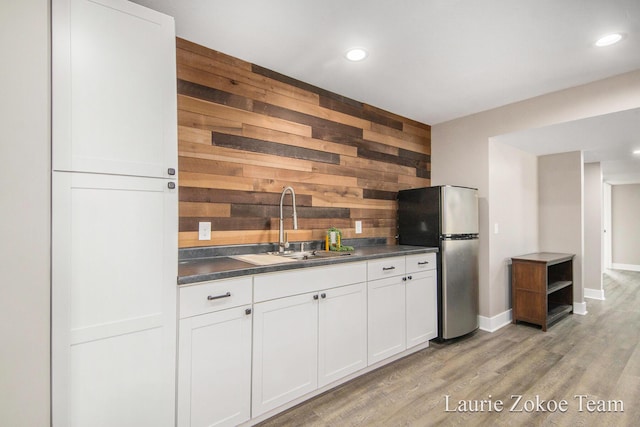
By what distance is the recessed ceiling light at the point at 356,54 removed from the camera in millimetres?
2248

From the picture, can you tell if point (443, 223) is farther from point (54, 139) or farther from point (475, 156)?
point (54, 139)

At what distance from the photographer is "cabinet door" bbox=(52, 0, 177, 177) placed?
1.31m

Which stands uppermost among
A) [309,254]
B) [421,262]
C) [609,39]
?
[609,39]

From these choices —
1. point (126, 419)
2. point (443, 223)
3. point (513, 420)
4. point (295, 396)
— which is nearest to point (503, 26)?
point (443, 223)

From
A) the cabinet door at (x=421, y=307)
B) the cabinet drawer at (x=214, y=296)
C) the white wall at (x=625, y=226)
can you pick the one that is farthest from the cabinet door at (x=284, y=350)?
the white wall at (x=625, y=226)

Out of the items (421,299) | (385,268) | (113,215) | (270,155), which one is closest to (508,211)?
(421,299)

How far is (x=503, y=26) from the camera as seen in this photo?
196cm

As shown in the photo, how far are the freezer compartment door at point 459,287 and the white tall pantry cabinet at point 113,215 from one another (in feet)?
7.92

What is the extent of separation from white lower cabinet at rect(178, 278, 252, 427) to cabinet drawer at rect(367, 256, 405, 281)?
1.03 m

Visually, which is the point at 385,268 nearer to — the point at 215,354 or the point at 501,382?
the point at 501,382

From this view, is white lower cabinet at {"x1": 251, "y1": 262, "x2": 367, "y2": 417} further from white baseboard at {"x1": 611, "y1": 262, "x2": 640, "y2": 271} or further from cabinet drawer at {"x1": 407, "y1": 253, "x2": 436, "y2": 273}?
white baseboard at {"x1": 611, "y1": 262, "x2": 640, "y2": 271}

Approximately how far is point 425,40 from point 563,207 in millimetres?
3477

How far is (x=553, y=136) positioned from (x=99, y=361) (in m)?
4.26
